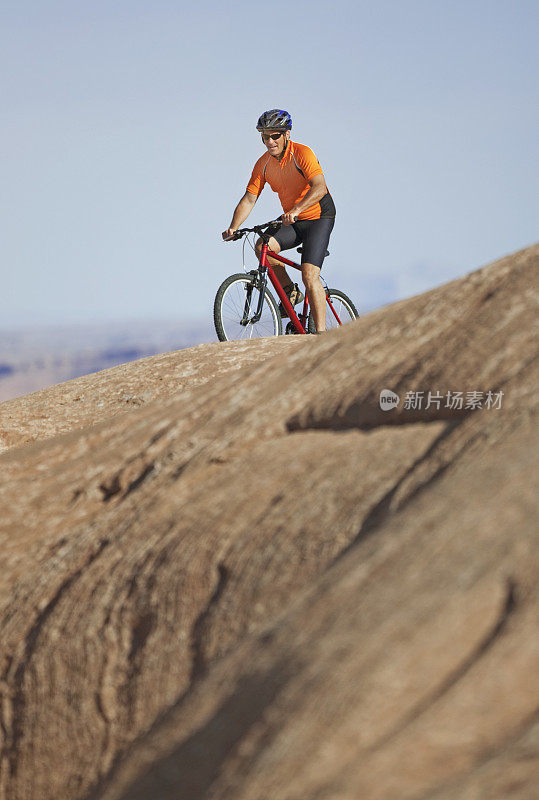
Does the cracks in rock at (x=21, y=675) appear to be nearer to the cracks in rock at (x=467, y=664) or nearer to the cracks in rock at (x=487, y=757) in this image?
the cracks in rock at (x=467, y=664)

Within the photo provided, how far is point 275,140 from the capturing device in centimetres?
1195

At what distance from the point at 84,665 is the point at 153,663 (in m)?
0.49

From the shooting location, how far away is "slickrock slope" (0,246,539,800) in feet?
9.61

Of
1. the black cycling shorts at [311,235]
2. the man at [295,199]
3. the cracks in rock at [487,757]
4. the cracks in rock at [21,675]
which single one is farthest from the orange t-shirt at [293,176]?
the cracks in rock at [487,757]

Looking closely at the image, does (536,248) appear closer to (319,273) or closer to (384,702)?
(384,702)

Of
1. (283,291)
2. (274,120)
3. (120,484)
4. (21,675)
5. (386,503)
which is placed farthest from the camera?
(283,291)

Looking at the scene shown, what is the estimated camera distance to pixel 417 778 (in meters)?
2.82

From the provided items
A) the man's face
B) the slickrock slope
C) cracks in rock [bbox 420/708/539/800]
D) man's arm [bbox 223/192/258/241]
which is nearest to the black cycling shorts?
man's arm [bbox 223/192/258/241]

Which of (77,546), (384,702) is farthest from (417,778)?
(77,546)

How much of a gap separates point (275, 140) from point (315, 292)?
2.28 metres

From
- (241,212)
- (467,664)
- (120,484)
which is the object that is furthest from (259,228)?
(467,664)

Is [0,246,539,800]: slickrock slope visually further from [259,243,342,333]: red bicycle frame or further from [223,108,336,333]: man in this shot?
[259,243,342,333]: red bicycle frame

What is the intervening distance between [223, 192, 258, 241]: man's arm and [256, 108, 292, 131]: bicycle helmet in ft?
3.57

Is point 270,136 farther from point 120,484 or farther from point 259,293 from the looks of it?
point 120,484
